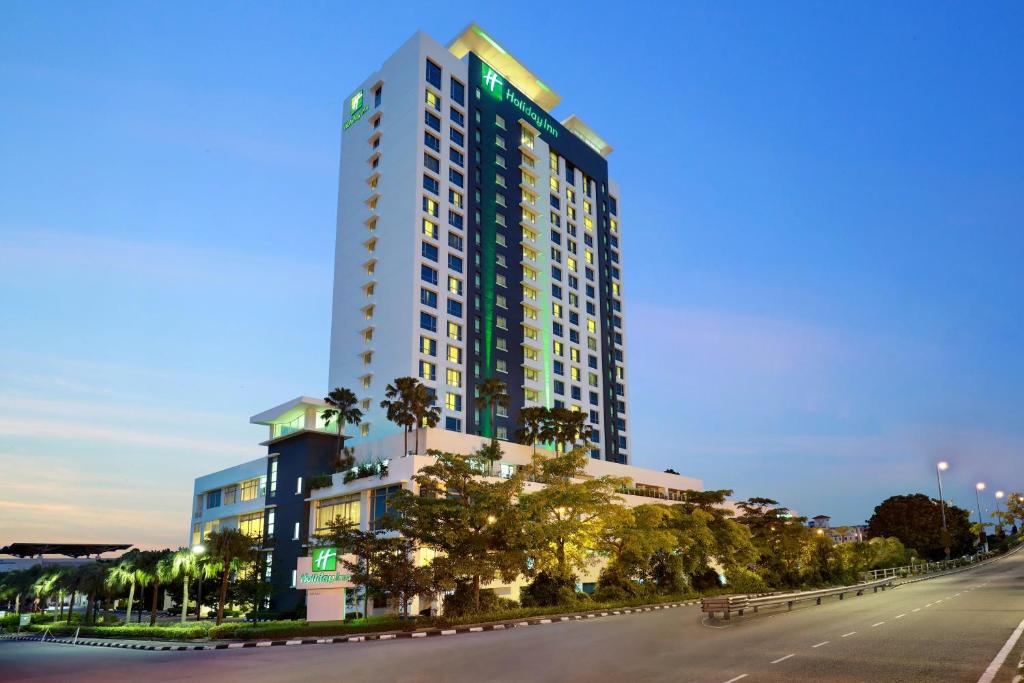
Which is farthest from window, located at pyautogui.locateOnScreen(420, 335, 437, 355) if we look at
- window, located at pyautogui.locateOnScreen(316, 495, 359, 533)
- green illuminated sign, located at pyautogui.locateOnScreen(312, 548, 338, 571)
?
green illuminated sign, located at pyautogui.locateOnScreen(312, 548, 338, 571)

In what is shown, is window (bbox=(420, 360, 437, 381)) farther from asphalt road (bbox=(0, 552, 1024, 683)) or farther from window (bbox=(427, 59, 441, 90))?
asphalt road (bbox=(0, 552, 1024, 683))

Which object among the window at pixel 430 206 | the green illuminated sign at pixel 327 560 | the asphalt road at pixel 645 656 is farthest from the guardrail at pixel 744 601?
the window at pixel 430 206

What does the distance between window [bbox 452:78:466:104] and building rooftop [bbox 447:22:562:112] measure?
21.6 feet

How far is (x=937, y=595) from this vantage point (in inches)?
1684

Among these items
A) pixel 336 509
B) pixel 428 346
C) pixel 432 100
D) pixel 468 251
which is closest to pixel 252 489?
pixel 336 509

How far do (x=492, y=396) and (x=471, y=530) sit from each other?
126 ft

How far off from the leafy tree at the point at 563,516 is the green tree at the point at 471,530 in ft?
3.09

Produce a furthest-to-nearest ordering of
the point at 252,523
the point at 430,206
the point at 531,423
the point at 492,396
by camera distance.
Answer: the point at 430,206
the point at 252,523
the point at 531,423
the point at 492,396

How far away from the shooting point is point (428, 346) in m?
74.5

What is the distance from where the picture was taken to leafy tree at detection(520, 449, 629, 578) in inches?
1451

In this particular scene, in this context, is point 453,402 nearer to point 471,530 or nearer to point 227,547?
point 227,547

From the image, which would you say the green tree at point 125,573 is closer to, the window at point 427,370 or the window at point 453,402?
the window at point 427,370

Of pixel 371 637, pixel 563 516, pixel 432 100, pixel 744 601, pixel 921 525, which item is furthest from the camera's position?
pixel 921 525

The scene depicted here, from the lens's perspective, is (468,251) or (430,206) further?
(468,251)
